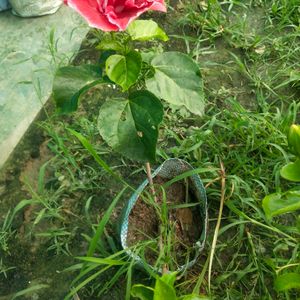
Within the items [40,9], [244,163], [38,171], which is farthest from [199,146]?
[40,9]

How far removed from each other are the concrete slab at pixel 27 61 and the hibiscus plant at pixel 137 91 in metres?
0.72

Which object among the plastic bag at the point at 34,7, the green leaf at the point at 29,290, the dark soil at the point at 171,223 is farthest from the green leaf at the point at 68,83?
the plastic bag at the point at 34,7

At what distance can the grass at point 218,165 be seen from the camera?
69.9 inches

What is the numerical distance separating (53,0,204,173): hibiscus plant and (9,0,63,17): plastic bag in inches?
49.0

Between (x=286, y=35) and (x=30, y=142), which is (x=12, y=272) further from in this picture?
(x=286, y=35)

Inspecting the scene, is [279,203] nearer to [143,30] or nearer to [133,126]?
[133,126]

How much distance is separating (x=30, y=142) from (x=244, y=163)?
35.3 inches

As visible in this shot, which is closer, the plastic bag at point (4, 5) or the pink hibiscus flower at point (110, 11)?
the pink hibiscus flower at point (110, 11)

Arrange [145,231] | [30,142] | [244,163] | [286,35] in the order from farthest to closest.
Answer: [286,35] → [30,142] → [244,163] → [145,231]

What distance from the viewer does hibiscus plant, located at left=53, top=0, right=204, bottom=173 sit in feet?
4.28

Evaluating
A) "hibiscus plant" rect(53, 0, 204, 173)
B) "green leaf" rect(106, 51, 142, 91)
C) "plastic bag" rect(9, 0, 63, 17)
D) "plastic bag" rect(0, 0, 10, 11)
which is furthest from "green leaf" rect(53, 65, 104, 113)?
"plastic bag" rect(0, 0, 10, 11)

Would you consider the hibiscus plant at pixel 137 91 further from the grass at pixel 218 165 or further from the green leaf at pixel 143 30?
the grass at pixel 218 165

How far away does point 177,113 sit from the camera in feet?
7.18

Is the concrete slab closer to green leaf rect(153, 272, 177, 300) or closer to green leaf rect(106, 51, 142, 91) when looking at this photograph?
green leaf rect(106, 51, 142, 91)
